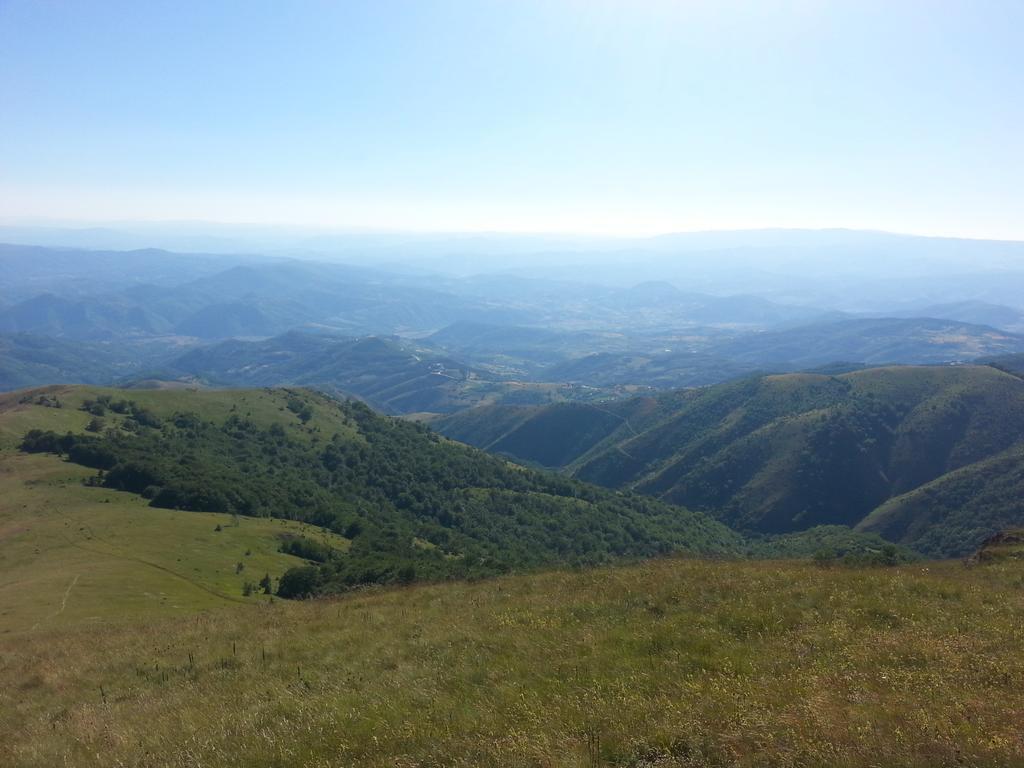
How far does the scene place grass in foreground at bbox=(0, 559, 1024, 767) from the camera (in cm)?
805

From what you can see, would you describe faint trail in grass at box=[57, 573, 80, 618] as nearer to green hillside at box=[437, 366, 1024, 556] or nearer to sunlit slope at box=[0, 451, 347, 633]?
sunlit slope at box=[0, 451, 347, 633]

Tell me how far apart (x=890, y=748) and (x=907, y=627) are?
21.5 feet

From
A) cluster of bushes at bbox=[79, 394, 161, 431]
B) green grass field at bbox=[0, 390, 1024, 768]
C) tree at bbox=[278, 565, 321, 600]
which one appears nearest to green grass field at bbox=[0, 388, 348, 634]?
tree at bbox=[278, 565, 321, 600]

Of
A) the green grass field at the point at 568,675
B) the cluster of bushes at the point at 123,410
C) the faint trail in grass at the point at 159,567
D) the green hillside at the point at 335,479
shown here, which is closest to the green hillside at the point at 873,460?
the green hillside at the point at 335,479

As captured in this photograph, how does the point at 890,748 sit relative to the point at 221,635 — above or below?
above

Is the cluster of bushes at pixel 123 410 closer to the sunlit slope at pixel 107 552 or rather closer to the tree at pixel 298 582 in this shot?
the sunlit slope at pixel 107 552

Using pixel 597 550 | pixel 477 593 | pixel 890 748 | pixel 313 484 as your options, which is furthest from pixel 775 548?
pixel 890 748

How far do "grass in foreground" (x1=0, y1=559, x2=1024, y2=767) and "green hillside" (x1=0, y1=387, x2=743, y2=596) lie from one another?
94.5ft

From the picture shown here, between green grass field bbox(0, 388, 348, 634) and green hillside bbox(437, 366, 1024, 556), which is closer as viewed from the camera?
green grass field bbox(0, 388, 348, 634)

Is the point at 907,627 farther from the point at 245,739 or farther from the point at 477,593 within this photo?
the point at 245,739

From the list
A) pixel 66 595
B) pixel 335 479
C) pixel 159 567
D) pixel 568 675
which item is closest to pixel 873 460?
pixel 335 479

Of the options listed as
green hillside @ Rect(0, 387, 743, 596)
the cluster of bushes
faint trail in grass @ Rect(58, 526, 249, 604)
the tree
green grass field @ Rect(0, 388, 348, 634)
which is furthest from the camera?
the cluster of bushes

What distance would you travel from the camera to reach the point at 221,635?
1775cm

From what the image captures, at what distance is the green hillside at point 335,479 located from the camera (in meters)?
71.0
